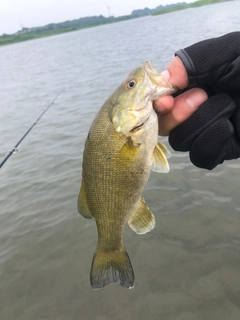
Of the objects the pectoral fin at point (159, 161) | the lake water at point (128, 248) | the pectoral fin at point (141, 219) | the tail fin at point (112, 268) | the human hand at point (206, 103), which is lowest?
the lake water at point (128, 248)

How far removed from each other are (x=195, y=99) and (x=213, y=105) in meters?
0.14

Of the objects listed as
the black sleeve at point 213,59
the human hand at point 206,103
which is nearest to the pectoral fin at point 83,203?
the human hand at point 206,103

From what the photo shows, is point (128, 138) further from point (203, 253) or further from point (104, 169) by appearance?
point (203, 253)

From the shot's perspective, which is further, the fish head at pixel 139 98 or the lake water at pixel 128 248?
the lake water at pixel 128 248

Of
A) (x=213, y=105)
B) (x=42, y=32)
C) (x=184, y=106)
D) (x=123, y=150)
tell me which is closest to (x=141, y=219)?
(x=123, y=150)

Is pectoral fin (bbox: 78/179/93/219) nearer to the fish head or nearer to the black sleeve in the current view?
the fish head

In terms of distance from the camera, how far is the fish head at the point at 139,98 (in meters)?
2.18

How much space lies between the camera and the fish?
7.15 feet

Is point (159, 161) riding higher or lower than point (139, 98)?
lower

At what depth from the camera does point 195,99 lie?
2.41 metres

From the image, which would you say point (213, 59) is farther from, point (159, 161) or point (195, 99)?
point (159, 161)

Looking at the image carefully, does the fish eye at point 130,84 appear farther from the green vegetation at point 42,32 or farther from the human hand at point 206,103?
the green vegetation at point 42,32

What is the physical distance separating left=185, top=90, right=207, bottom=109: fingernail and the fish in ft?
0.71

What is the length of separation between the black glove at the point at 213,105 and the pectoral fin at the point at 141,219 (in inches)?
23.0
